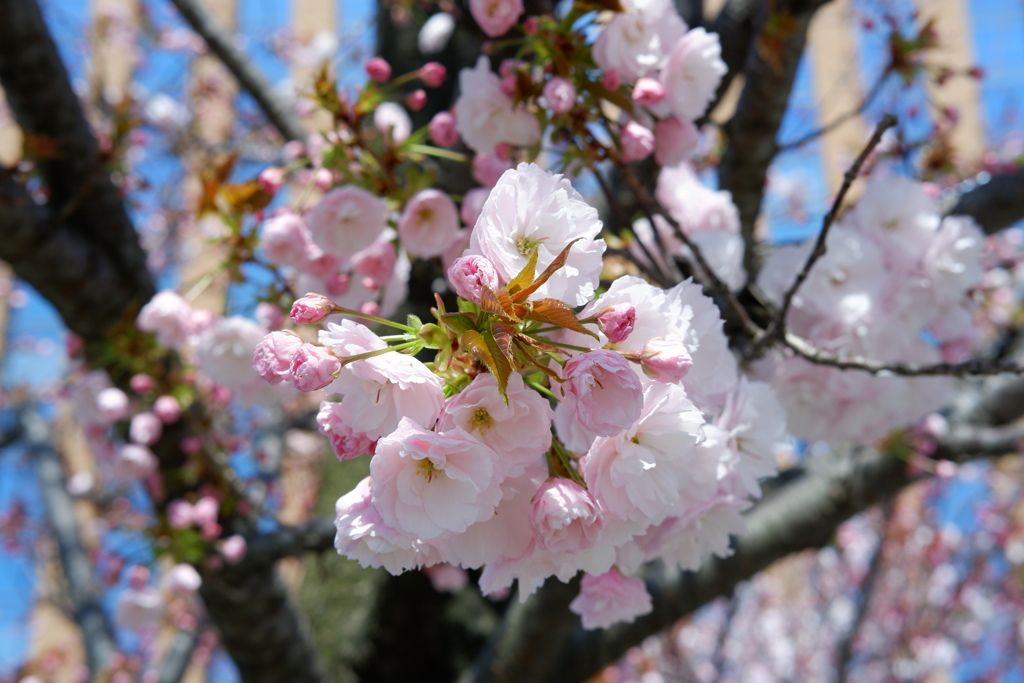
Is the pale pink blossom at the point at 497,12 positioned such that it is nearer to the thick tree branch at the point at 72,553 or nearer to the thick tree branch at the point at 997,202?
the thick tree branch at the point at 997,202

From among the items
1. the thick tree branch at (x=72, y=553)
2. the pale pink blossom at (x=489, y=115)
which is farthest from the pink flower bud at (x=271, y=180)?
the thick tree branch at (x=72, y=553)

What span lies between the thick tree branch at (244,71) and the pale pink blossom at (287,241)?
5.28 feet

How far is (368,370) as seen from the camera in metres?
0.67

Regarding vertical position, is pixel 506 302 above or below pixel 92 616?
above

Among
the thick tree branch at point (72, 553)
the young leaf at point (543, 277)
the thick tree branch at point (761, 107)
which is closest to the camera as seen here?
the young leaf at point (543, 277)

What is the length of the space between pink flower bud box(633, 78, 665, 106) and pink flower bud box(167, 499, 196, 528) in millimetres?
1677

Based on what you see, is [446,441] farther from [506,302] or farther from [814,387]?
[814,387]

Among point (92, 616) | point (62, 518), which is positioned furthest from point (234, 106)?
point (92, 616)

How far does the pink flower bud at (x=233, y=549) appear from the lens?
2047 mm

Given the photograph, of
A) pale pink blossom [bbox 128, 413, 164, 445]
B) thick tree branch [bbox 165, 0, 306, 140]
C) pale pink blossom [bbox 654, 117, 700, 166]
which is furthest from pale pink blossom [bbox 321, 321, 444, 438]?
thick tree branch [bbox 165, 0, 306, 140]

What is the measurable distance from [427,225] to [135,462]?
61.0 inches

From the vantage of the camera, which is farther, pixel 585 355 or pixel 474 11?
pixel 474 11

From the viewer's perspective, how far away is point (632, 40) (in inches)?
41.8

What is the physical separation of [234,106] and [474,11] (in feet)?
15.9
